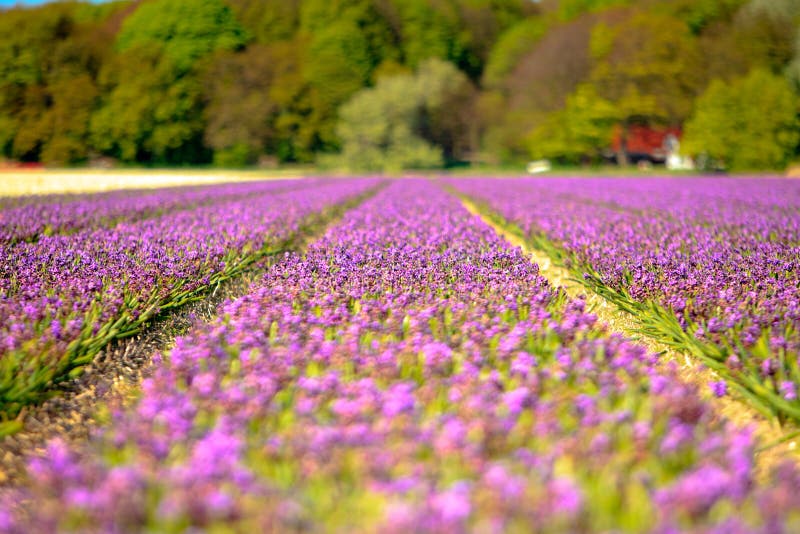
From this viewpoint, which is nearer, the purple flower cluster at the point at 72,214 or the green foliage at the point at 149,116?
the purple flower cluster at the point at 72,214

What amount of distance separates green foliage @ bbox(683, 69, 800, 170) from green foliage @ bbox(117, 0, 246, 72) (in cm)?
5984

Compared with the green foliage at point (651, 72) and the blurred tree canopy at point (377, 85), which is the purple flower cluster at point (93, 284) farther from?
the green foliage at point (651, 72)

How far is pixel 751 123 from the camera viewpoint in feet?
169

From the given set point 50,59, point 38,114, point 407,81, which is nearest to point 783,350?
point 407,81

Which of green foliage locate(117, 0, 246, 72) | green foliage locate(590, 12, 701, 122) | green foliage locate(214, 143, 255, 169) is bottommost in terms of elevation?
green foliage locate(214, 143, 255, 169)

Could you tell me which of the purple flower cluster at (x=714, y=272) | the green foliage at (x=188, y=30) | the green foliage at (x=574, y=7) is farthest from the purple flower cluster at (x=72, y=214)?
the green foliage at (x=574, y=7)

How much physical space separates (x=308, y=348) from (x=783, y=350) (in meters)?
3.25

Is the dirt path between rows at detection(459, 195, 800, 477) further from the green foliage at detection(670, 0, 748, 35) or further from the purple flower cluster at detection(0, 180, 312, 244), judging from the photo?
the green foliage at detection(670, 0, 748, 35)

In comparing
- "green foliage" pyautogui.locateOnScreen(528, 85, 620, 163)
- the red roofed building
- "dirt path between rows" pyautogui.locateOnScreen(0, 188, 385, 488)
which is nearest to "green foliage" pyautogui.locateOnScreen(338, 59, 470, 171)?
"green foliage" pyautogui.locateOnScreen(528, 85, 620, 163)

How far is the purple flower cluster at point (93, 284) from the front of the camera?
4.63 m

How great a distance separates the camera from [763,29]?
58.1m

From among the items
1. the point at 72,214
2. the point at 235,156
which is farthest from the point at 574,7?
the point at 72,214

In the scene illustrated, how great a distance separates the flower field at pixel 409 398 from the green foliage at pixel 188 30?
278 feet

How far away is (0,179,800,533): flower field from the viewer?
2.36m
